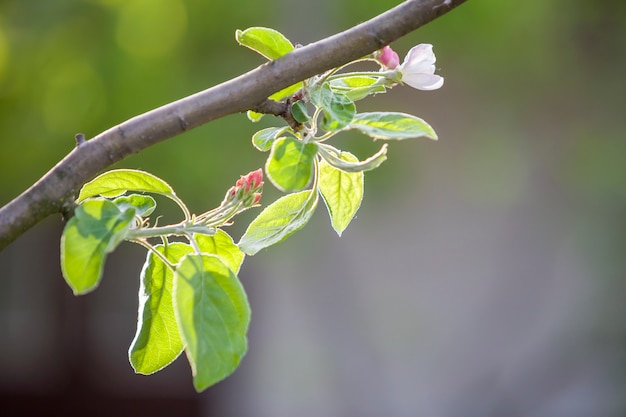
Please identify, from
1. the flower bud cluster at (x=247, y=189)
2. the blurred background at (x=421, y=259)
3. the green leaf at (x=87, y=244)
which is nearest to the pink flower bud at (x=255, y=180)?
the flower bud cluster at (x=247, y=189)

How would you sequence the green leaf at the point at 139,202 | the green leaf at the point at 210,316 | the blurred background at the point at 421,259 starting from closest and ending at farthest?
the green leaf at the point at 210,316
the green leaf at the point at 139,202
the blurred background at the point at 421,259

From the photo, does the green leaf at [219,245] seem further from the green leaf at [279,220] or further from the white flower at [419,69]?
the white flower at [419,69]

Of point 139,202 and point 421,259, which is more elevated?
point 421,259

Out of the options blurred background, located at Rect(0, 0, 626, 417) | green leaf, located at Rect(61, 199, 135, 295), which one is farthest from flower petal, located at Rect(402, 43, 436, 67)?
blurred background, located at Rect(0, 0, 626, 417)

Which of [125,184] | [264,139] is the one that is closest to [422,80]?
[264,139]

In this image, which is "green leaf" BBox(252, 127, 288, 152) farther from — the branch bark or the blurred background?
the blurred background

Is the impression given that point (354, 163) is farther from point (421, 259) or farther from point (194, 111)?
point (421, 259)
